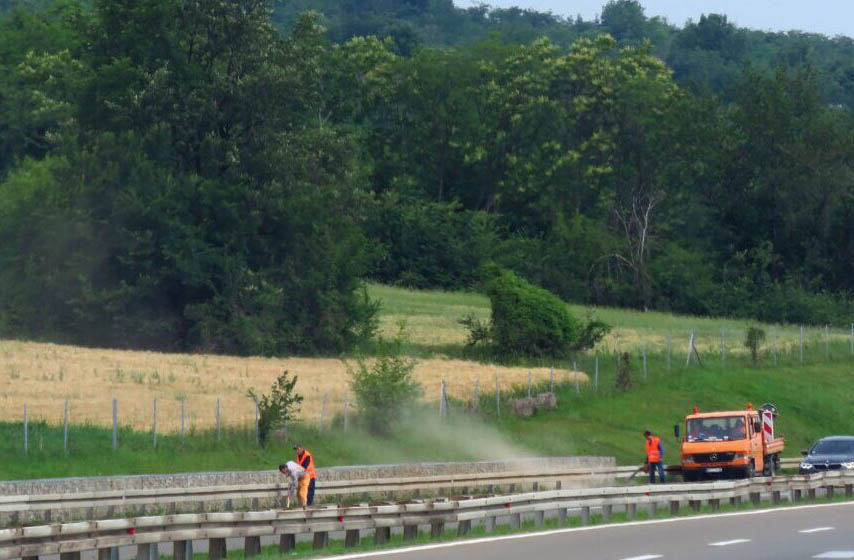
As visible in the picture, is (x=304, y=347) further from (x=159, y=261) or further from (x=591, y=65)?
(x=591, y=65)

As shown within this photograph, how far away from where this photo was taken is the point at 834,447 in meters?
A: 46.4

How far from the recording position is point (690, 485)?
3341 cm

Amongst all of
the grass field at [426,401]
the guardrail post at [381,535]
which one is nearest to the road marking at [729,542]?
the guardrail post at [381,535]

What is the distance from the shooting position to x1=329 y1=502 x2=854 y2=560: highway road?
23.3m

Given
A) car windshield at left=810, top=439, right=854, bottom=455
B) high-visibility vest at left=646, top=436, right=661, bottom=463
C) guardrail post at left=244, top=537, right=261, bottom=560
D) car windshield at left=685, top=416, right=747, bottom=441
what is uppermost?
guardrail post at left=244, top=537, right=261, bottom=560

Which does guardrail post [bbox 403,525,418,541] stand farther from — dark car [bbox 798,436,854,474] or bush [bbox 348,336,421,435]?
bush [bbox 348,336,421,435]

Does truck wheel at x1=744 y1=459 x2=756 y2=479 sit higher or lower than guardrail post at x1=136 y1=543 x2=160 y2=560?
lower

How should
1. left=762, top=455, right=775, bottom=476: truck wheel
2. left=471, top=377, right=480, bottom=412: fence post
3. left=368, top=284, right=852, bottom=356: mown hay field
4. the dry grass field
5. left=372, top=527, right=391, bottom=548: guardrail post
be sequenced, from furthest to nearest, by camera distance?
left=368, top=284, right=852, bottom=356: mown hay field < left=471, top=377, right=480, bottom=412: fence post < the dry grass field < left=762, top=455, right=775, bottom=476: truck wheel < left=372, top=527, right=391, bottom=548: guardrail post

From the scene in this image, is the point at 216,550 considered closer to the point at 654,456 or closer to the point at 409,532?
the point at 409,532

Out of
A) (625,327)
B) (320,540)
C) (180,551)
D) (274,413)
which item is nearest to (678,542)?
(320,540)

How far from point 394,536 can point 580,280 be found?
8250cm

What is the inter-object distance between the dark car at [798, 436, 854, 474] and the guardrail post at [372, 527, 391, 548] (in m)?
20.8

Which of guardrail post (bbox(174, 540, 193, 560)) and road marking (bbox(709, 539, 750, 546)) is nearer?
guardrail post (bbox(174, 540, 193, 560))

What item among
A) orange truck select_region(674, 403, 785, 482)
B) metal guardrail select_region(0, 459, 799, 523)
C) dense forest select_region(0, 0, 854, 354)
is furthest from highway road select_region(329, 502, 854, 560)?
dense forest select_region(0, 0, 854, 354)
